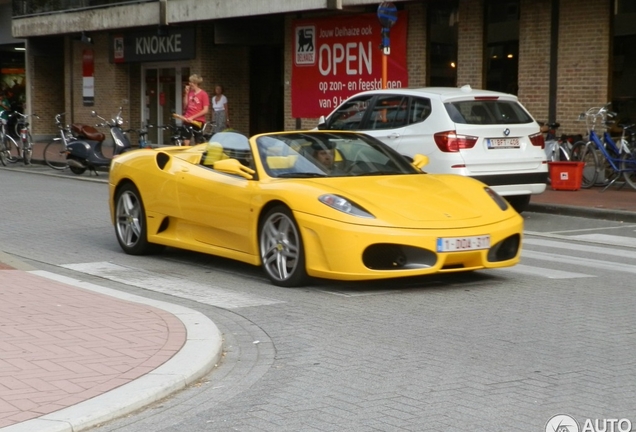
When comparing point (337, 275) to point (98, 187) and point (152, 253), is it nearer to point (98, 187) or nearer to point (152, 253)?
point (152, 253)

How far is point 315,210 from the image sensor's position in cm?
860

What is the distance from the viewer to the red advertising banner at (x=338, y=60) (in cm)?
2495

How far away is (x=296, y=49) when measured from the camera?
27.7 meters

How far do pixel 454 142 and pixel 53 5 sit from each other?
80.8ft

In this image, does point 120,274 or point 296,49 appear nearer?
point 120,274

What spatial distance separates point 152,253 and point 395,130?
4.89 metres

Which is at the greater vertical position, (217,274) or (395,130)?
(395,130)

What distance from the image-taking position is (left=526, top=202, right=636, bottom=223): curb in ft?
48.0

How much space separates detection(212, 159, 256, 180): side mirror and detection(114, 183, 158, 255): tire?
166cm

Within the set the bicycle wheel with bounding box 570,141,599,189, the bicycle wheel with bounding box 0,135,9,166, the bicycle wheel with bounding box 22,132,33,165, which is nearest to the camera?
the bicycle wheel with bounding box 570,141,599,189

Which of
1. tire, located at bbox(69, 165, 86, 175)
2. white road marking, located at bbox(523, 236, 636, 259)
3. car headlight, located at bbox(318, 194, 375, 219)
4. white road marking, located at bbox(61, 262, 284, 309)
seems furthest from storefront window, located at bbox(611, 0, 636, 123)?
car headlight, located at bbox(318, 194, 375, 219)

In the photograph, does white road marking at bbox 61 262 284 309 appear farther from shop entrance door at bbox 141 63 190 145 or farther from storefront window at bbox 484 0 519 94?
shop entrance door at bbox 141 63 190 145

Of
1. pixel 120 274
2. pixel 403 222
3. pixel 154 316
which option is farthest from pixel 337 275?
pixel 120 274

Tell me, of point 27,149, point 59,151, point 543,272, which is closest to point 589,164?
point 543,272
